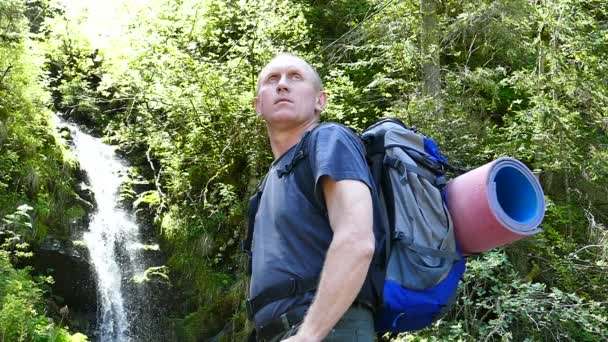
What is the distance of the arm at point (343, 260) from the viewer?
61.8 inches

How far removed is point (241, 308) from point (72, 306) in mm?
3360

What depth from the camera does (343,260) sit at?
1.59 m

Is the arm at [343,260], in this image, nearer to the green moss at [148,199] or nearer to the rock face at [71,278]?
the rock face at [71,278]

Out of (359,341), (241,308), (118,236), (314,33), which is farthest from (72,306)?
(359,341)

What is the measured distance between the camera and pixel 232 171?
464 inches

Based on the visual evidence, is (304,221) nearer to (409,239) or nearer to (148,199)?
(409,239)

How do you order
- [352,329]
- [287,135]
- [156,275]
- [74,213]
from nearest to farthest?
[352,329] → [287,135] → [156,275] → [74,213]

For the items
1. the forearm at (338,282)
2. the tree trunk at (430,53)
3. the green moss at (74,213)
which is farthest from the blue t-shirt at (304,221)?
the green moss at (74,213)

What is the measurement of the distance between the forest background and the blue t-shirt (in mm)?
3991

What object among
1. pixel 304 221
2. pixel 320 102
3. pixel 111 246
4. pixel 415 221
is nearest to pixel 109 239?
pixel 111 246

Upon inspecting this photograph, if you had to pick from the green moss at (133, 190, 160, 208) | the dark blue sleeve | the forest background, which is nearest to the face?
the dark blue sleeve

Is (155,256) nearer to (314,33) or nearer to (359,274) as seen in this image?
(314,33)

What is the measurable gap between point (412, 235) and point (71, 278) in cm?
1051

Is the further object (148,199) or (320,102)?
(148,199)
